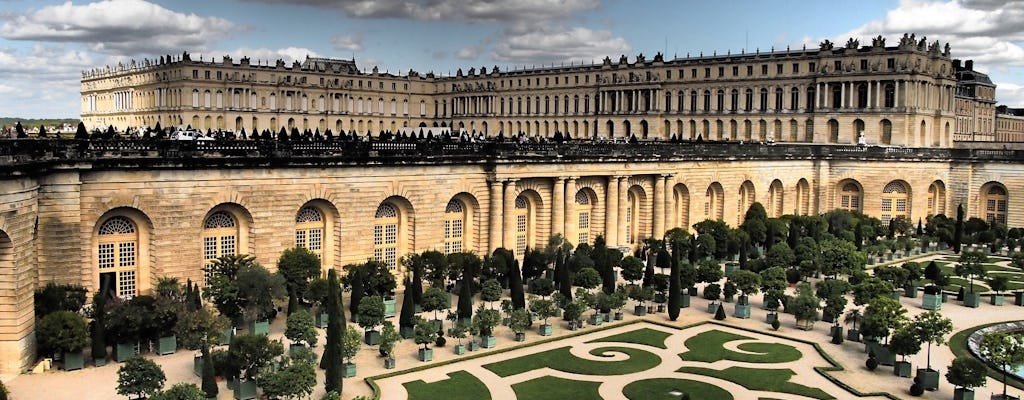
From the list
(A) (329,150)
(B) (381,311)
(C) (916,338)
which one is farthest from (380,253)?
(C) (916,338)

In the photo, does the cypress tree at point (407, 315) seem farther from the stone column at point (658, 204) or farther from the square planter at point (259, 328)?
the stone column at point (658, 204)

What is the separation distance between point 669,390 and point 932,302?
720 inches

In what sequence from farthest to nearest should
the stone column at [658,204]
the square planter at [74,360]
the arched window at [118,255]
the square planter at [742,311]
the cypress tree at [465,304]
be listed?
the stone column at [658,204] < the square planter at [742,311] < the cypress tree at [465,304] < the arched window at [118,255] < the square planter at [74,360]

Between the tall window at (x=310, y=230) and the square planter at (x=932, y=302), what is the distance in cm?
2659

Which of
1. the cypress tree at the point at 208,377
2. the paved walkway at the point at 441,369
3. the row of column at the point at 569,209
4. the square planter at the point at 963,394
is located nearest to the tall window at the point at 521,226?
the row of column at the point at 569,209

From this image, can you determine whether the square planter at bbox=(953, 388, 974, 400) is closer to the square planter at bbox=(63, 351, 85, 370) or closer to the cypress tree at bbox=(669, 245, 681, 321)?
the cypress tree at bbox=(669, 245, 681, 321)

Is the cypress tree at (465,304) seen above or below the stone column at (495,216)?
below

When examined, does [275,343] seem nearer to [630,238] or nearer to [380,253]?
[380,253]

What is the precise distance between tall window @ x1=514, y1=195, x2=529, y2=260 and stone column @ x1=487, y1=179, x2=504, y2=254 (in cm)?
258

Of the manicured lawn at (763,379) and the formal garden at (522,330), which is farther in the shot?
the manicured lawn at (763,379)

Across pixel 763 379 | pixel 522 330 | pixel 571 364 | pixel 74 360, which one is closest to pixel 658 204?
pixel 522 330

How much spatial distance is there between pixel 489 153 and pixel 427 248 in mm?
5902

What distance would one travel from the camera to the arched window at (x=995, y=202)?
217ft

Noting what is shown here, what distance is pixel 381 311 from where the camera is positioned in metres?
31.5
